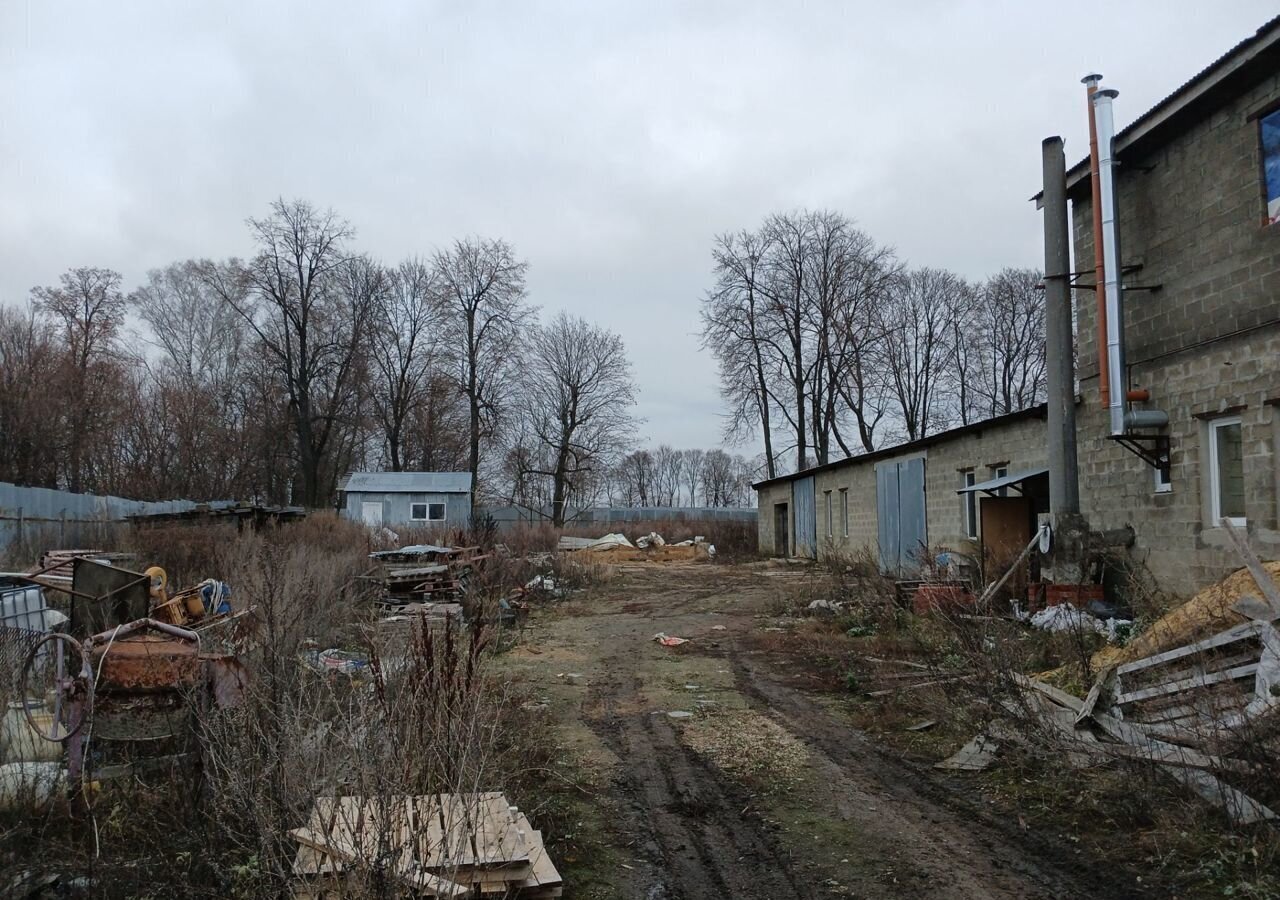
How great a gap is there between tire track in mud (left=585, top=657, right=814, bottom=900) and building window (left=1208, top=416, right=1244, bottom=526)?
6.81m

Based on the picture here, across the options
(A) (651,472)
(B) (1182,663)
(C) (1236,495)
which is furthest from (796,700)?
(A) (651,472)

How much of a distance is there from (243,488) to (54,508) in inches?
649

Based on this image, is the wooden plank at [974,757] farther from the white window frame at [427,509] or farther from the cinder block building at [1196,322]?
the white window frame at [427,509]

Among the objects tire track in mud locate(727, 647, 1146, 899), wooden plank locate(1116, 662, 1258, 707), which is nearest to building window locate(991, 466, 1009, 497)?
tire track in mud locate(727, 647, 1146, 899)

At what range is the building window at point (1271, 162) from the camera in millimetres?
9359

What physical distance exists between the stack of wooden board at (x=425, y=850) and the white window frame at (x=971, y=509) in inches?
568

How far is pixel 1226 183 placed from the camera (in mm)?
10023

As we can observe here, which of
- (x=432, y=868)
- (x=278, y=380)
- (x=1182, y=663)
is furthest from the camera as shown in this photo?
(x=278, y=380)

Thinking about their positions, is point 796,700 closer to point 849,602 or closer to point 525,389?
point 849,602

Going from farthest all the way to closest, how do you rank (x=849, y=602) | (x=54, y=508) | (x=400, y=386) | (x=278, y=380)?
1. (x=400, y=386)
2. (x=278, y=380)
3. (x=54, y=508)
4. (x=849, y=602)

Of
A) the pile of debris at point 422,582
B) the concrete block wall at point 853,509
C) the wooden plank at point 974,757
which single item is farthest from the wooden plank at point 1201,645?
the concrete block wall at point 853,509

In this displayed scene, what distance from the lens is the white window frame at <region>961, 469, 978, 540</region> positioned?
56.2 ft

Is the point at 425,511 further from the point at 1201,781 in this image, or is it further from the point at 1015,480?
the point at 1201,781

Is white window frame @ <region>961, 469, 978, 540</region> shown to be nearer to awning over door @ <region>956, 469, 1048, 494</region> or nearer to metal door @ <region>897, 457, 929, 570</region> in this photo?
metal door @ <region>897, 457, 929, 570</region>
